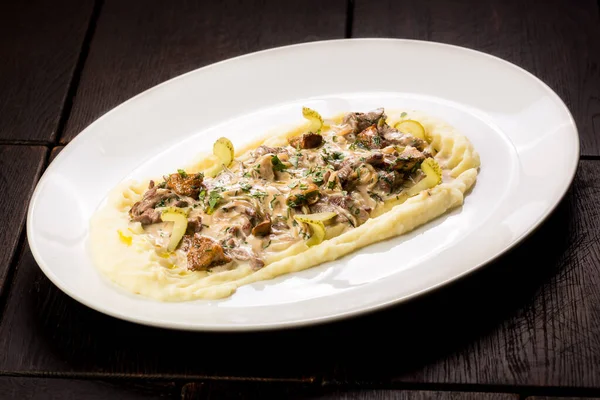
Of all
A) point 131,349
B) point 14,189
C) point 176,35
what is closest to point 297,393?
point 131,349

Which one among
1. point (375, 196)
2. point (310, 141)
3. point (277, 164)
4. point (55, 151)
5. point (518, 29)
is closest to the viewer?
point (375, 196)

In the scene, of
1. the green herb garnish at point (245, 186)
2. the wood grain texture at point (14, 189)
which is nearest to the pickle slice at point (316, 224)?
the green herb garnish at point (245, 186)

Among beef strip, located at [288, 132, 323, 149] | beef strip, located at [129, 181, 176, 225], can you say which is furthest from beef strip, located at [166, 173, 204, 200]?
beef strip, located at [288, 132, 323, 149]

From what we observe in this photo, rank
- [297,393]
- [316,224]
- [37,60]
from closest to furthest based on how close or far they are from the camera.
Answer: [297,393], [316,224], [37,60]

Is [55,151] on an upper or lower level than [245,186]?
upper

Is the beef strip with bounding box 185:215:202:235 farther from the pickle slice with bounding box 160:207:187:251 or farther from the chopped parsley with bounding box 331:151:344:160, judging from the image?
the chopped parsley with bounding box 331:151:344:160

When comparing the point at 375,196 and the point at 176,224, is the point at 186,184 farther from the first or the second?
the point at 375,196

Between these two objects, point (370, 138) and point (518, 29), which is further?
point (518, 29)
